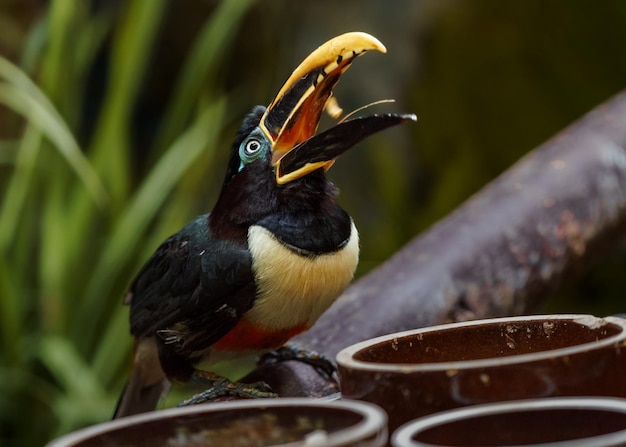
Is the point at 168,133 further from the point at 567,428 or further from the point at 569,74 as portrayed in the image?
the point at 567,428

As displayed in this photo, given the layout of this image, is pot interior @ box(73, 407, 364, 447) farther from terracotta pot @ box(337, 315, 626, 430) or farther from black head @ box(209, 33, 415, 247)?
black head @ box(209, 33, 415, 247)

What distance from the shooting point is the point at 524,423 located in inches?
24.1

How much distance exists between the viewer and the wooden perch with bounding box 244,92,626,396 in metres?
1.58

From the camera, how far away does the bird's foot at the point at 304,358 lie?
1498mm

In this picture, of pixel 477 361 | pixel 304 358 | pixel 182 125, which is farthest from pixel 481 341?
pixel 182 125

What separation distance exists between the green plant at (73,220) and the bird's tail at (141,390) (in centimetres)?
64

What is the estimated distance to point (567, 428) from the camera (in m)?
0.62

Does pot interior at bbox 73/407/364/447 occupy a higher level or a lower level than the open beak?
lower

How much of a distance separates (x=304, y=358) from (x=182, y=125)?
5.29ft

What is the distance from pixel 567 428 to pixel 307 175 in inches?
34.9

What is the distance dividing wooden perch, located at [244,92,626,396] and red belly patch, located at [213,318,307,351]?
5 cm

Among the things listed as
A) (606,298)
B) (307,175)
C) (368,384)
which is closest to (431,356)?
(368,384)

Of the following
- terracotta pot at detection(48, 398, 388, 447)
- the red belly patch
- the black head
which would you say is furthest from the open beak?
terracotta pot at detection(48, 398, 388, 447)

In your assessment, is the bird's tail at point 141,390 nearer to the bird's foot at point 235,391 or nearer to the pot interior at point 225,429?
the bird's foot at point 235,391
